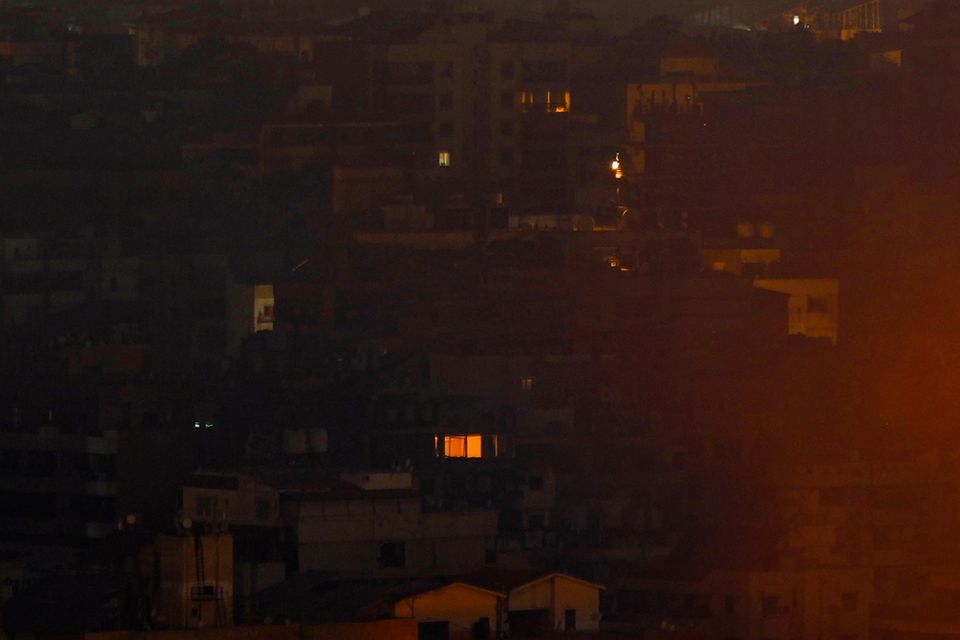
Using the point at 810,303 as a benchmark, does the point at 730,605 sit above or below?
below

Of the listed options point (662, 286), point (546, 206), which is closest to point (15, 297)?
point (662, 286)

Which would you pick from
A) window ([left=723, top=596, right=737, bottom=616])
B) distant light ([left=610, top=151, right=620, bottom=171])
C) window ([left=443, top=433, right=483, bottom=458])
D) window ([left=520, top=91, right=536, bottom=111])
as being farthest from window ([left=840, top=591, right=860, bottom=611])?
window ([left=520, top=91, right=536, bottom=111])

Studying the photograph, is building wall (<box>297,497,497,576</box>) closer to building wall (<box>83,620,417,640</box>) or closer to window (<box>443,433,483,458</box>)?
building wall (<box>83,620,417,640</box>)

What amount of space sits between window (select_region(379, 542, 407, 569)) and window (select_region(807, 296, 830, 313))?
22382 mm

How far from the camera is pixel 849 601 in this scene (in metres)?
32.5

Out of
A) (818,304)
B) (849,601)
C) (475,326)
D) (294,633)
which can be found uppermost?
(294,633)

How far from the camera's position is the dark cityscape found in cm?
2913

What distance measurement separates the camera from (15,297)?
4941 centimetres

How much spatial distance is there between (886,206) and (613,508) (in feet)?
74.0

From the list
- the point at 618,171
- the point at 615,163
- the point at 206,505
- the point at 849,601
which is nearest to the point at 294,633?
the point at 206,505

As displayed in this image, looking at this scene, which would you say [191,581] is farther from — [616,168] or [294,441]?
[616,168]

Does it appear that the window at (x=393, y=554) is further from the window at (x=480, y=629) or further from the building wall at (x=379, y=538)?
the window at (x=480, y=629)

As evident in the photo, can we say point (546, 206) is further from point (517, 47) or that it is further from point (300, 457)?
point (300, 457)

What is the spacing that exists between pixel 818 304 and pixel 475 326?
7.16m
